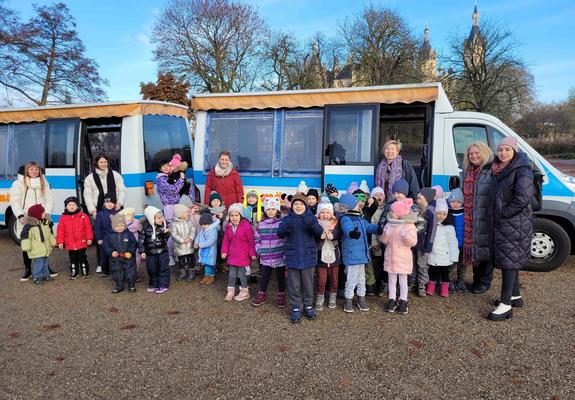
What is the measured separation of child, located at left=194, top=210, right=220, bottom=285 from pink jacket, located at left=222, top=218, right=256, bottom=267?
530 mm

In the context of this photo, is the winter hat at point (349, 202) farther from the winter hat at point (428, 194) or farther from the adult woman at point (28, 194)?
the adult woman at point (28, 194)

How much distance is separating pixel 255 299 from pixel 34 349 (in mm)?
2356

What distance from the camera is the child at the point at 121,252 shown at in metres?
5.30

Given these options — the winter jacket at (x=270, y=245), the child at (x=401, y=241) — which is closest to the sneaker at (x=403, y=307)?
the child at (x=401, y=241)

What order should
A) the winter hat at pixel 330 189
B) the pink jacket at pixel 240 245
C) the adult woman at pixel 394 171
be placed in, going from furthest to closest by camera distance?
the winter hat at pixel 330 189
the adult woman at pixel 394 171
the pink jacket at pixel 240 245

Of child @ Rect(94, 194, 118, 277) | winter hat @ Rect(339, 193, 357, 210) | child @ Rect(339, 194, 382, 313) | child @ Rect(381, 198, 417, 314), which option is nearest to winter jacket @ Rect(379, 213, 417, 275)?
child @ Rect(381, 198, 417, 314)

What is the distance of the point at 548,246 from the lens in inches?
231

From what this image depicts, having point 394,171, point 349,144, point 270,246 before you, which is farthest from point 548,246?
point 270,246

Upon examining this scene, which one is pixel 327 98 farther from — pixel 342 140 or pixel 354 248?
pixel 354 248

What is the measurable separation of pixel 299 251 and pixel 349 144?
2557 mm

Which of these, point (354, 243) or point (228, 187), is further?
point (228, 187)

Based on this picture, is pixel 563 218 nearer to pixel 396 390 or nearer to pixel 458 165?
pixel 458 165

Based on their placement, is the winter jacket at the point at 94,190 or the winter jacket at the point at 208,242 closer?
the winter jacket at the point at 208,242

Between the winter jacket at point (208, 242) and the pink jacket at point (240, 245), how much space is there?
54 centimetres
